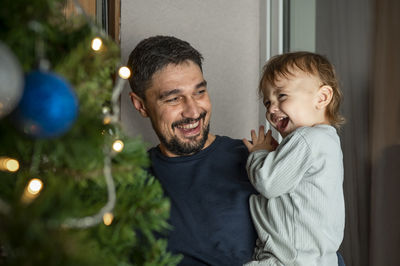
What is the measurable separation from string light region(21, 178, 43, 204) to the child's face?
38.4 inches

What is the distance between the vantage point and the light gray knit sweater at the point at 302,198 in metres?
1.25

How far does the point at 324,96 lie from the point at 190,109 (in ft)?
1.51

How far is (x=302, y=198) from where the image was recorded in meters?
1.27

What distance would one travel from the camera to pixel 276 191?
1.25 m

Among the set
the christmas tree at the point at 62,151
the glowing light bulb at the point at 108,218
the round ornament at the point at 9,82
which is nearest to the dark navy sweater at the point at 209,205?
the christmas tree at the point at 62,151

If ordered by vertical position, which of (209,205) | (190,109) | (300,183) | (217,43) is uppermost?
(217,43)

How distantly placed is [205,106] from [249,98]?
0.66 m

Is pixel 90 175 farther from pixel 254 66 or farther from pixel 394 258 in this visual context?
pixel 254 66

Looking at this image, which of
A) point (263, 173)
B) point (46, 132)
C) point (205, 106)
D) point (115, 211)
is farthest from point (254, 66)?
point (46, 132)

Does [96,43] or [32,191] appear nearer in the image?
[32,191]

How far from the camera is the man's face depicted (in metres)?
1.51

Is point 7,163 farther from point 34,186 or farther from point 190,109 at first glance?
point 190,109

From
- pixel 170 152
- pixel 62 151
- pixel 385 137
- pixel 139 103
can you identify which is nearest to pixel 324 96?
pixel 385 137

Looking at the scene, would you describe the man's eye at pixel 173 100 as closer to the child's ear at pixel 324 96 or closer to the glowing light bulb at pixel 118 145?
the child's ear at pixel 324 96
